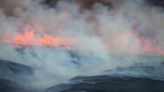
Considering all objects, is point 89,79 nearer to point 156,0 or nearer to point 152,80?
point 152,80

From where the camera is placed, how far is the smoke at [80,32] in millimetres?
27042

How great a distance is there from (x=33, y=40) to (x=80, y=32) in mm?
2799

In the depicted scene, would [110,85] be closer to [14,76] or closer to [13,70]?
[14,76]

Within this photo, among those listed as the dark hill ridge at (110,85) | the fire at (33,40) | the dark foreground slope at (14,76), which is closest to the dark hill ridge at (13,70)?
the dark foreground slope at (14,76)

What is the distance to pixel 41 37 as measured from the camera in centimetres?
2722

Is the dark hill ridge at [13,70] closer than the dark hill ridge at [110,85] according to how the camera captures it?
No

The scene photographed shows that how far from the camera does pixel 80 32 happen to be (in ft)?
90.8

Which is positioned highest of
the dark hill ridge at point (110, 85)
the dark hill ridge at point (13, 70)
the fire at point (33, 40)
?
the fire at point (33, 40)

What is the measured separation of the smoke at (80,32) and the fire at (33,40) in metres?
0.21

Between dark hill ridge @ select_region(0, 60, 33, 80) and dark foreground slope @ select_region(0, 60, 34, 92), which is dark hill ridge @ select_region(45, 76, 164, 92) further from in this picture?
dark hill ridge @ select_region(0, 60, 33, 80)

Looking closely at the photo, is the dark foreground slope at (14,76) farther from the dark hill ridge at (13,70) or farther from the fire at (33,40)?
the fire at (33,40)

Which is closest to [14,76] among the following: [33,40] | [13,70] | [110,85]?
[13,70]

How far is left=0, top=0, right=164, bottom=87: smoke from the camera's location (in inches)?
1065

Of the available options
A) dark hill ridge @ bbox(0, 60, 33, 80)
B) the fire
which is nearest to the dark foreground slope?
dark hill ridge @ bbox(0, 60, 33, 80)
